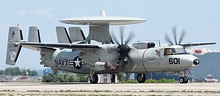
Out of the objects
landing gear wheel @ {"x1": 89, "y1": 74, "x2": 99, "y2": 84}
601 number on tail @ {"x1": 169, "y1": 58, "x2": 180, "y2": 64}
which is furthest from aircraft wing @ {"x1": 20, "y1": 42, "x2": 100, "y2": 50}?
601 number on tail @ {"x1": 169, "y1": 58, "x2": 180, "y2": 64}

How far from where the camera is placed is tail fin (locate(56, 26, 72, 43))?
61.4m

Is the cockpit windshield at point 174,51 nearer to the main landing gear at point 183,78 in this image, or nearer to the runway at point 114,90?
the main landing gear at point 183,78

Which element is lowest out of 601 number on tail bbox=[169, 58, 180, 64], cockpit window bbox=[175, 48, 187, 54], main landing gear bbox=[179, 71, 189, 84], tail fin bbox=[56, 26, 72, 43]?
main landing gear bbox=[179, 71, 189, 84]

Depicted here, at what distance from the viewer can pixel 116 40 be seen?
183 feet

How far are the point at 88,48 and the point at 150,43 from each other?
501 cm

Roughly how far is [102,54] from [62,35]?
8.26m

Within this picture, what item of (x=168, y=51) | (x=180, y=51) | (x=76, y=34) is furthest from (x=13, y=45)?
(x=180, y=51)

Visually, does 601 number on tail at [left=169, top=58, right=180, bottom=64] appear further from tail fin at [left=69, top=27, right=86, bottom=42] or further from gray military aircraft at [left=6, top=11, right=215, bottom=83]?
tail fin at [left=69, top=27, right=86, bottom=42]

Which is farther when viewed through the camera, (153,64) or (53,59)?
(53,59)

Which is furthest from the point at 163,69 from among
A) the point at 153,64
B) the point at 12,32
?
the point at 12,32

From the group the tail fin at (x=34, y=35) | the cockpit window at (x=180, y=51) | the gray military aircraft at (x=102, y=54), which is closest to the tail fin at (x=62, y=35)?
the gray military aircraft at (x=102, y=54)

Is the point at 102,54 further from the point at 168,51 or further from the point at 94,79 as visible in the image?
the point at 168,51

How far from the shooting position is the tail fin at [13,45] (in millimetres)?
58500

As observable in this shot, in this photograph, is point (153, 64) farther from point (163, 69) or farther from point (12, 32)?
point (12, 32)
